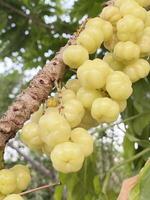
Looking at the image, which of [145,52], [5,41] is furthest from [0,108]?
Result: [145,52]

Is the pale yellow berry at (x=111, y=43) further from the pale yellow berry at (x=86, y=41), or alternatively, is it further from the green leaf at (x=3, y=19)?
the green leaf at (x=3, y=19)

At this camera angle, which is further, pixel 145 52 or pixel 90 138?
pixel 145 52

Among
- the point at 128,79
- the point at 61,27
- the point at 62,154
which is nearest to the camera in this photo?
the point at 62,154

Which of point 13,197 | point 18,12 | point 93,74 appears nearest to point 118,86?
point 93,74

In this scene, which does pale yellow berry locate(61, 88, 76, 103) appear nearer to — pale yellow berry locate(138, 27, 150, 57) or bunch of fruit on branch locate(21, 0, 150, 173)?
bunch of fruit on branch locate(21, 0, 150, 173)

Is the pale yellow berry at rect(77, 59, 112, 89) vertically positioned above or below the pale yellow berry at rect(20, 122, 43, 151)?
above

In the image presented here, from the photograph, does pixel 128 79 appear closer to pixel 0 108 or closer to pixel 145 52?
pixel 145 52

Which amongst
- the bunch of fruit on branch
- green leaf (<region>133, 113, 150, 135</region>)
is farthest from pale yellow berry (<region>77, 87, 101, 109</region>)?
green leaf (<region>133, 113, 150, 135</region>)
